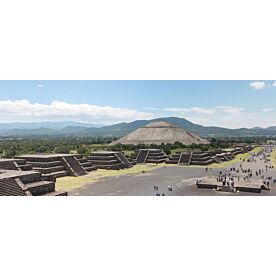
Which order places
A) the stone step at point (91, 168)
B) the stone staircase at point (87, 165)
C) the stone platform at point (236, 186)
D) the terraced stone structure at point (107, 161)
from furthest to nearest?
the terraced stone structure at point (107, 161)
the stone staircase at point (87, 165)
the stone step at point (91, 168)
the stone platform at point (236, 186)

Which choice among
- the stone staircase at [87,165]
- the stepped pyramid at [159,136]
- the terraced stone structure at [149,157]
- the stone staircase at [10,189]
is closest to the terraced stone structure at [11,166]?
the stone staircase at [10,189]

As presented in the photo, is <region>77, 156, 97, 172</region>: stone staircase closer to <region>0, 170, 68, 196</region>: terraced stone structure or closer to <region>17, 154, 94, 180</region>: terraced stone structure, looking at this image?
<region>17, 154, 94, 180</region>: terraced stone structure

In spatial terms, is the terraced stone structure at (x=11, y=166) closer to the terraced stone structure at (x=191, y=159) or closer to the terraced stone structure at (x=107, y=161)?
the terraced stone structure at (x=107, y=161)

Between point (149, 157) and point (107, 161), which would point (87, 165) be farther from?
point (149, 157)

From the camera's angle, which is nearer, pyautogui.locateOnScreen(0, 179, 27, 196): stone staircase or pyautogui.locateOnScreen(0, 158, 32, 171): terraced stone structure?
pyautogui.locateOnScreen(0, 179, 27, 196): stone staircase

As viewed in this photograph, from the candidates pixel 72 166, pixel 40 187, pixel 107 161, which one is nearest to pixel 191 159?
pixel 107 161

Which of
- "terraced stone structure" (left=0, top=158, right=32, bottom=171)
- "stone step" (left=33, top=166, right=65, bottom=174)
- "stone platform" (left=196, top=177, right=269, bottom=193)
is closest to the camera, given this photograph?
"stone platform" (left=196, top=177, right=269, bottom=193)

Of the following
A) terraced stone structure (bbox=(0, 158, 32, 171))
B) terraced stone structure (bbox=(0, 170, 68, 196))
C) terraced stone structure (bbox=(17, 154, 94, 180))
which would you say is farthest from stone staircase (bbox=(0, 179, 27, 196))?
terraced stone structure (bbox=(17, 154, 94, 180))
